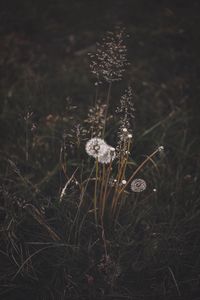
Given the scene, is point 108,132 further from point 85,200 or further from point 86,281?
point 86,281

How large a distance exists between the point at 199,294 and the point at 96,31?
233cm

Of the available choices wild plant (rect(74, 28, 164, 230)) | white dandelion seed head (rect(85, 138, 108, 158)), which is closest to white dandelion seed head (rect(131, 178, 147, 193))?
wild plant (rect(74, 28, 164, 230))

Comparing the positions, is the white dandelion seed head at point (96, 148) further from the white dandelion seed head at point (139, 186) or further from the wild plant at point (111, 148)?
the white dandelion seed head at point (139, 186)

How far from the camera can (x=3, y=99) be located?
2.43 meters

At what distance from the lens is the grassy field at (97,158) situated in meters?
1.58

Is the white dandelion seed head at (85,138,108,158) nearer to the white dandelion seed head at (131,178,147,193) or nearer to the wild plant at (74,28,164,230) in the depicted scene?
the wild plant at (74,28,164,230)

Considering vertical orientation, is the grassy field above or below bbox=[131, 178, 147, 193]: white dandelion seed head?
below

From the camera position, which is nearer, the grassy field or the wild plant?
the wild plant

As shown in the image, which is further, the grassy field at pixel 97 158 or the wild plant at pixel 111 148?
the grassy field at pixel 97 158

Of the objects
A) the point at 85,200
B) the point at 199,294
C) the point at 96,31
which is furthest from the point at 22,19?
the point at 199,294

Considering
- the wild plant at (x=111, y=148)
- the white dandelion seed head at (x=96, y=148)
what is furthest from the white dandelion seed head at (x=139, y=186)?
the white dandelion seed head at (x=96, y=148)

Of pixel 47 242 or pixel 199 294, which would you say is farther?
pixel 47 242

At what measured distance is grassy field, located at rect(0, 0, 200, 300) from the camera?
5.19ft

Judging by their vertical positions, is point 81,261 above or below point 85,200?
below
